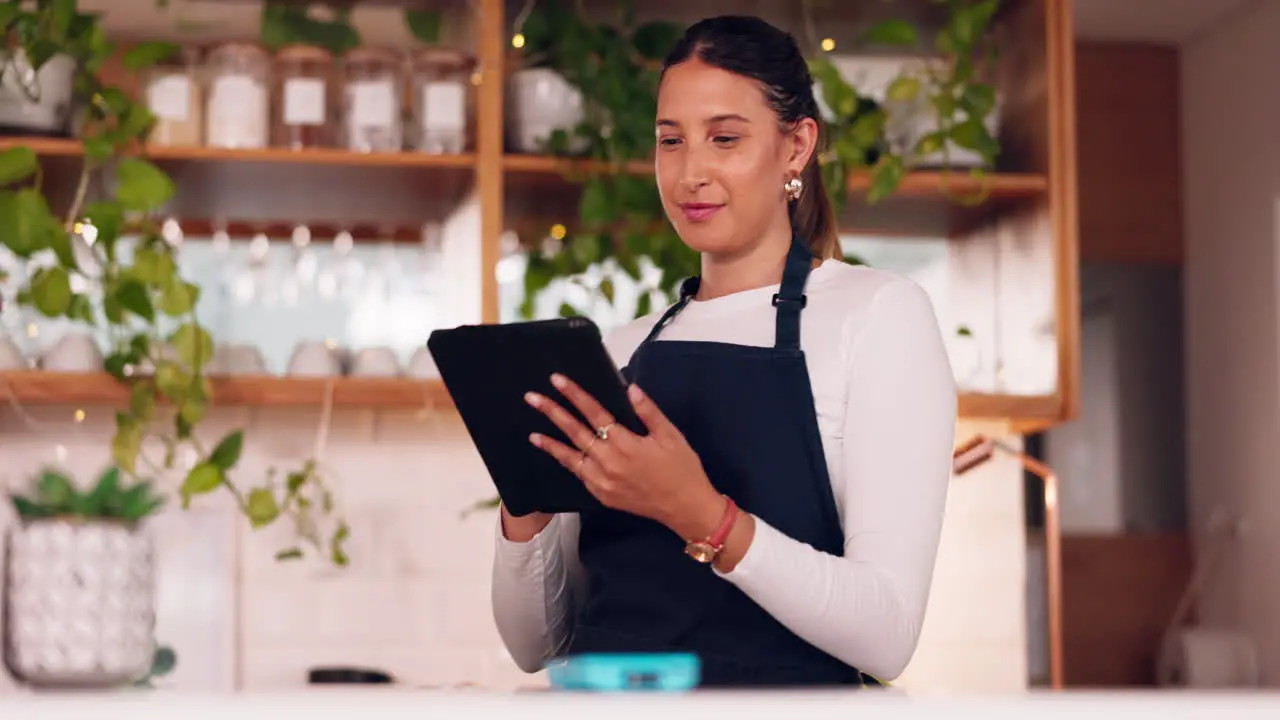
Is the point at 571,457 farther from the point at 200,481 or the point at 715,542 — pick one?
the point at 200,481

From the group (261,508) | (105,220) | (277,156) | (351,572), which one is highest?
(277,156)

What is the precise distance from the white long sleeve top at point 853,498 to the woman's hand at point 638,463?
59 millimetres

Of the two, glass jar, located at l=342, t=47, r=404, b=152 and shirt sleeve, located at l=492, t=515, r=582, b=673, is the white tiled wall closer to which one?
glass jar, located at l=342, t=47, r=404, b=152

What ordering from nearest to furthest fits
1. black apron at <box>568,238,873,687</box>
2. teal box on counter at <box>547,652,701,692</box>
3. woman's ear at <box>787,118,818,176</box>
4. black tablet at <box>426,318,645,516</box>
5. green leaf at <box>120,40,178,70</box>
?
teal box on counter at <box>547,652,701,692</box> → black tablet at <box>426,318,645,516</box> → black apron at <box>568,238,873,687</box> → woman's ear at <box>787,118,818,176</box> → green leaf at <box>120,40,178,70</box>

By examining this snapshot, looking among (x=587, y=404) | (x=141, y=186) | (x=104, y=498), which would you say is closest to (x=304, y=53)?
(x=141, y=186)

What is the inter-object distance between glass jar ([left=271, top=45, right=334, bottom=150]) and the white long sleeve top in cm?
152

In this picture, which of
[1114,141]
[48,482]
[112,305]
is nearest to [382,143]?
[112,305]

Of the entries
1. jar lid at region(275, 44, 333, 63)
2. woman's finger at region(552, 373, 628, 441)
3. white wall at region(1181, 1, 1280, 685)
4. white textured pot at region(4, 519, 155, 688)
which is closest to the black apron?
woman's finger at region(552, 373, 628, 441)

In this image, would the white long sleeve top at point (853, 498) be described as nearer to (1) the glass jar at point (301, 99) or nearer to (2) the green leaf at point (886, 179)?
(2) the green leaf at point (886, 179)

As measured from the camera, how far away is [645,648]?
1.49 meters

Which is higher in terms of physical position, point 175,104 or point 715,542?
point 175,104

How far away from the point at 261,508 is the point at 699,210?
1608 millimetres

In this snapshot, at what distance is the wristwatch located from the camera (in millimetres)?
1350

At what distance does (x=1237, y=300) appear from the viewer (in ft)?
14.6
